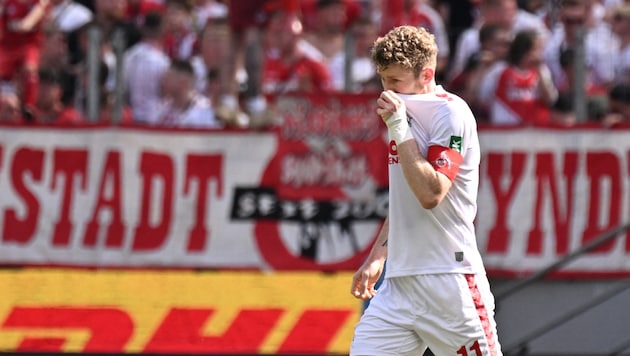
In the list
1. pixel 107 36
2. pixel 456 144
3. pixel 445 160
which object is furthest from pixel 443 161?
pixel 107 36

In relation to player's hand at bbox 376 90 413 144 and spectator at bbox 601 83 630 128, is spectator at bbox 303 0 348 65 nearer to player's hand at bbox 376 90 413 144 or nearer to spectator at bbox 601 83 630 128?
spectator at bbox 601 83 630 128

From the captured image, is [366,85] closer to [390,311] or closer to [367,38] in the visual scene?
[367,38]

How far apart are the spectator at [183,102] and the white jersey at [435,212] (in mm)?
5437

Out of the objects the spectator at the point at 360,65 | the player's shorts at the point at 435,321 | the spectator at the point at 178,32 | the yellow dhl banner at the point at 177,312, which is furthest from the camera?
the spectator at the point at 178,32

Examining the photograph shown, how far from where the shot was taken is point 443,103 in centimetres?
608

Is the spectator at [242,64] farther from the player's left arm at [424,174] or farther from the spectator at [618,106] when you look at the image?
the player's left arm at [424,174]

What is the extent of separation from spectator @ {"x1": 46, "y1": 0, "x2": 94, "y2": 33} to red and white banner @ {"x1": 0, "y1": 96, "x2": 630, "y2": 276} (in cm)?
136

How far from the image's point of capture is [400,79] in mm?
6062

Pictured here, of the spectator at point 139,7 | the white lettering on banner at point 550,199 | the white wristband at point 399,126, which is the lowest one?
the white lettering on banner at point 550,199

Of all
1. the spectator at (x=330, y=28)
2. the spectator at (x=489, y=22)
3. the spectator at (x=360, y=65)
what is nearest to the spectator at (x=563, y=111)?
the spectator at (x=489, y=22)

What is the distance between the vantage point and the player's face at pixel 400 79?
6.02 m

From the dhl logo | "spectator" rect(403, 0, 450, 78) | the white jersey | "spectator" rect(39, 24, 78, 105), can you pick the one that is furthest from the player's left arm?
"spectator" rect(39, 24, 78, 105)

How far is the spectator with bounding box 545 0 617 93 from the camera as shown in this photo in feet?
37.1

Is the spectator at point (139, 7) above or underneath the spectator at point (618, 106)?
above
